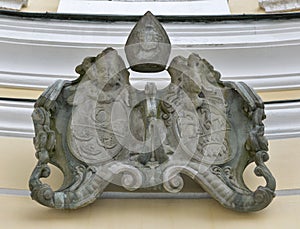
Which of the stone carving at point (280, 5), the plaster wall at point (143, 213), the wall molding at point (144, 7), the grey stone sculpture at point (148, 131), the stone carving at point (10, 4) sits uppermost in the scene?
the stone carving at point (280, 5)

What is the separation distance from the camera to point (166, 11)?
3.60 m

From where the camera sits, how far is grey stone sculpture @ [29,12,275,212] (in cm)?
239

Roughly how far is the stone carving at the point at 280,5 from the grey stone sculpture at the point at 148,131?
3.55 feet

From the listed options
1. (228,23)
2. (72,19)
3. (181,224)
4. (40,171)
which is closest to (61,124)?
(40,171)

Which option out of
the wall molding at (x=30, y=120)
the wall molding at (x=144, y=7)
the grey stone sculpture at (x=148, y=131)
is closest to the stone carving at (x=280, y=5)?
the wall molding at (x=144, y=7)

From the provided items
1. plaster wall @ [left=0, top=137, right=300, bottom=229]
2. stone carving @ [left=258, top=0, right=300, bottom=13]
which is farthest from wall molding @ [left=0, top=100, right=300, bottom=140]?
stone carving @ [left=258, top=0, right=300, bottom=13]

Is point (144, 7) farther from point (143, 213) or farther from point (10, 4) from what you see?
point (143, 213)

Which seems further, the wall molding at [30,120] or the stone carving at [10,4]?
the stone carving at [10,4]

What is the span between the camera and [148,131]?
2459 mm

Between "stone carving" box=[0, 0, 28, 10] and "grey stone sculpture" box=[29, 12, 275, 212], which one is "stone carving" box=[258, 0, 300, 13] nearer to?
"grey stone sculpture" box=[29, 12, 275, 212]

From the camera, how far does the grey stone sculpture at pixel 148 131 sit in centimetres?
239

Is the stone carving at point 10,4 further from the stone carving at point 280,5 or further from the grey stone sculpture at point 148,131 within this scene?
the stone carving at point 280,5

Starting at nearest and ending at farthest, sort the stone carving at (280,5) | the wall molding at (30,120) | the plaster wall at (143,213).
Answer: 1. the plaster wall at (143,213)
2. the wall molding at (30,120)
3. the stone carving at (280,5)

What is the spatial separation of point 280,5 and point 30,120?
5.31 feet
